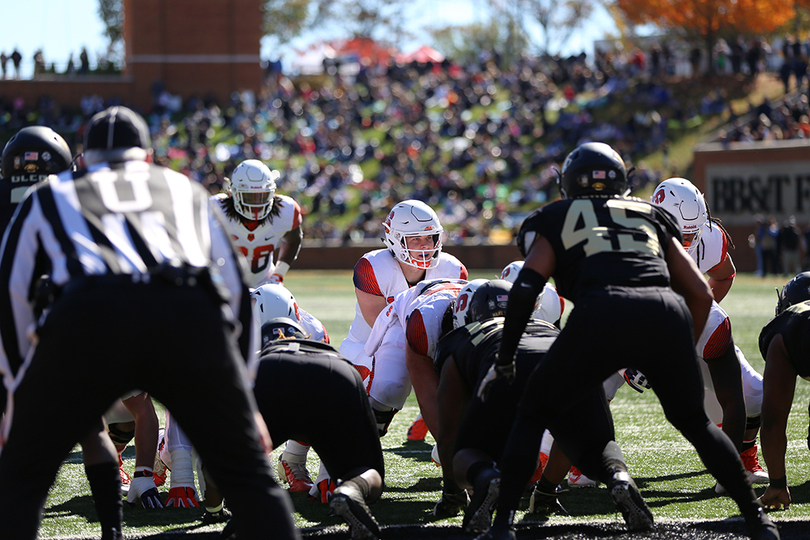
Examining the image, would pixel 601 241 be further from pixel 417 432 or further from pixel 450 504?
pixel 417 432

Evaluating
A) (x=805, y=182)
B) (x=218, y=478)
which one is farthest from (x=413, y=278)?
(x=805, y=182)

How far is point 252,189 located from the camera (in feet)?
22.7

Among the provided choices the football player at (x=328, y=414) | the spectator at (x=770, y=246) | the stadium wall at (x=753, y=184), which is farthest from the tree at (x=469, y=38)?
the football player at (x=328, y=414)

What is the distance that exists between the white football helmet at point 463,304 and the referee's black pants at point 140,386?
2.03 metres

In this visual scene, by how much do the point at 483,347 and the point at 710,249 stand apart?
2609mm

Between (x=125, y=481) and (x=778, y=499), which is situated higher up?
(x=778, y=499)

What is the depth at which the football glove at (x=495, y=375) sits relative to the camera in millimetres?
3900

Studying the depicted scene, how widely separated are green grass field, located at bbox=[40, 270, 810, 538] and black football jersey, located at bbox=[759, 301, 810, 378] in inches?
29.3

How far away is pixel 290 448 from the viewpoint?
559 cm

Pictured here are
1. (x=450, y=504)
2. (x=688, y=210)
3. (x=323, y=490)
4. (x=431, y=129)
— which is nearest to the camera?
(x=450, y=504)

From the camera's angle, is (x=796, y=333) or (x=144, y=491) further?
(x=144, y=491)

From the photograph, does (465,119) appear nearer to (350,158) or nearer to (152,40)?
(350,158)

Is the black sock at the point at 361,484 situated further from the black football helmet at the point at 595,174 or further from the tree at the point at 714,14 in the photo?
the tree at the point at 714,14

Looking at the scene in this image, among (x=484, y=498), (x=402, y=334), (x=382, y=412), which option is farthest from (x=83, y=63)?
(x=484, y=498)
